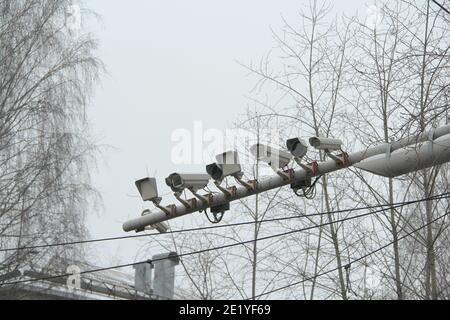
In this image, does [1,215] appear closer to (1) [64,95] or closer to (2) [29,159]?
(2) [29,159]

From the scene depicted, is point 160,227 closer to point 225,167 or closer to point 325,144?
point 225,167

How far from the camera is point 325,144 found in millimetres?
10992

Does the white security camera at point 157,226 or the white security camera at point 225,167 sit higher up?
the white security camera at point 225,167

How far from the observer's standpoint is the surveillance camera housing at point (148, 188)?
40.0 ft

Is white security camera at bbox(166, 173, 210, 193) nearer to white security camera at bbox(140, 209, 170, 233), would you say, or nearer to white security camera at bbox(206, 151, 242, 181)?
white security camera at bbox(206, 151, 242, 181)

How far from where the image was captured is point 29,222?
24.4 metres

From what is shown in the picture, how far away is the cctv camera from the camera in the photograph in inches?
445

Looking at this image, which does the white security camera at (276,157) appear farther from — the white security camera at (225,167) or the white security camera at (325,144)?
the white security camera at (325,144)

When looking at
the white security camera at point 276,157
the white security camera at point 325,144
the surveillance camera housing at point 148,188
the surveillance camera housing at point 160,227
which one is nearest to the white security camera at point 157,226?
the surveillance camera housing at point 160,227

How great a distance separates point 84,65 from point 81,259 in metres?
5.66

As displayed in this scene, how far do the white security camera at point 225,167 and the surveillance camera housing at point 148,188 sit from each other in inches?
30.1

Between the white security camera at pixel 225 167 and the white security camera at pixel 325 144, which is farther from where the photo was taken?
the white security camera at pixel 225 167

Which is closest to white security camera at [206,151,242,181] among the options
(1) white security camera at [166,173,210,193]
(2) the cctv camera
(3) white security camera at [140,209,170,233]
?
(1) white security camera at [166,173,210,193]
